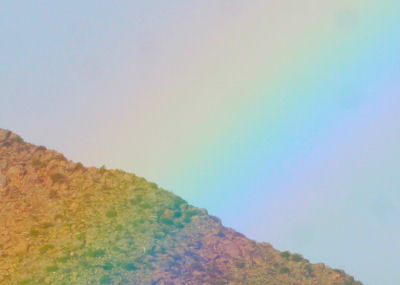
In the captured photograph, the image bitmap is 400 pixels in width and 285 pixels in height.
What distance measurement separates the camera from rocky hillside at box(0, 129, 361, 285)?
39406 millimetres

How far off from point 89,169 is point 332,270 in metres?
18.2

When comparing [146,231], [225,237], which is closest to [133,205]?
[146,231]

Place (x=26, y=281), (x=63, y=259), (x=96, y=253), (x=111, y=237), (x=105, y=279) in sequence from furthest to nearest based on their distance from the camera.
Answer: (x=111, y=237) < (x=96, y=253) < (x=63, y=259) < (x=105, y=279) < (x=26, y=281)

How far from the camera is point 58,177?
154ft

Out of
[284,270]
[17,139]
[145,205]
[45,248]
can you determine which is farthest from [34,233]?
[284,270]

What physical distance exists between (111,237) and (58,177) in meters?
7.18

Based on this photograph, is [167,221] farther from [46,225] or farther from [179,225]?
[46,225]

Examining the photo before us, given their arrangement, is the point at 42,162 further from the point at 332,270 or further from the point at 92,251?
the point at 332,270

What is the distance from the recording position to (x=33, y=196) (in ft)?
149

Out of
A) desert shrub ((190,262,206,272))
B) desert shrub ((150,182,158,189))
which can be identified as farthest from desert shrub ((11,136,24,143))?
desert shrub ((190,262,206,272))

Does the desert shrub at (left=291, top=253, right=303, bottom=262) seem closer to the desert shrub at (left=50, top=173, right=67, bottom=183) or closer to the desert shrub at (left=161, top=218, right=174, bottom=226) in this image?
the desert shrub at (left=161, top=218, right=174, bottom=226)

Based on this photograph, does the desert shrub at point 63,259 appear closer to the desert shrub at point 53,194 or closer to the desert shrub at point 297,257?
the desert shrub at point 53,194

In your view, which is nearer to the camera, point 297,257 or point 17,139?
point 297,257

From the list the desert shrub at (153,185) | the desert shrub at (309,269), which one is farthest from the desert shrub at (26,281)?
the desert shrub at (309,269)
